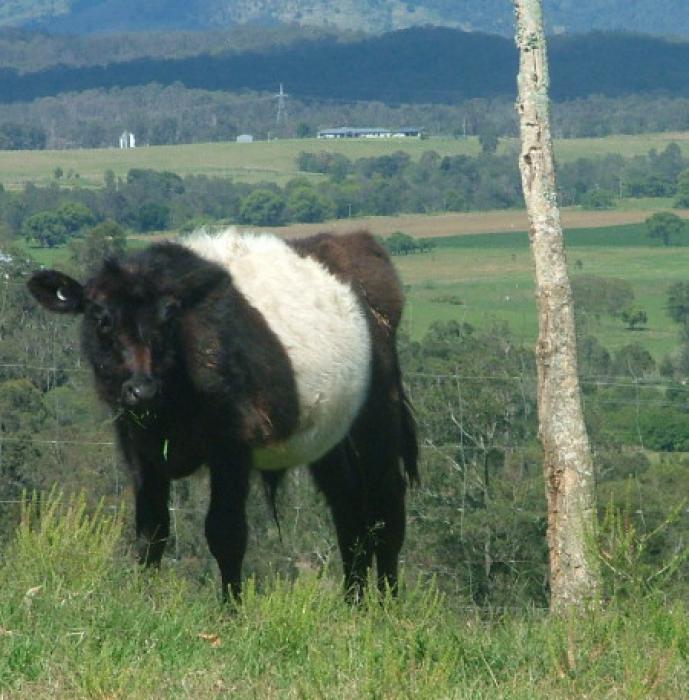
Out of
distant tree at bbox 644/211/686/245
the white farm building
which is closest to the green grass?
distant tree at bbox 644/211/686/245

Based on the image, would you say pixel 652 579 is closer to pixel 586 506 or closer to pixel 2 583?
pixel 586 506

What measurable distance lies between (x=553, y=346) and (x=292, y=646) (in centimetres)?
229

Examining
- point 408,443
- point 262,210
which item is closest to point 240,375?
point 408,443

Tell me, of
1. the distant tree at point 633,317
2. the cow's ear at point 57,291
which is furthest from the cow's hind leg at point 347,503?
the distant tree at point 633,317

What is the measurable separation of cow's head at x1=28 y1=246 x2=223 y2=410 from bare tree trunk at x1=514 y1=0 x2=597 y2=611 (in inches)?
63.4

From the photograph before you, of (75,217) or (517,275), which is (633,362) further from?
(517,275)

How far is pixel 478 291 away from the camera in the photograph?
48.3m

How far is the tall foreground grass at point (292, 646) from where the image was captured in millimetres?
5367

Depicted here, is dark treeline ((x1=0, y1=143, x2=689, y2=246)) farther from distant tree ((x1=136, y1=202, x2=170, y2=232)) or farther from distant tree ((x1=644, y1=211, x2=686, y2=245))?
distant tree ((x1=644, y1=211, x2=686, y2=245))

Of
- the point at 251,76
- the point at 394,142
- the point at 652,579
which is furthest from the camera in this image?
the point at 251,76

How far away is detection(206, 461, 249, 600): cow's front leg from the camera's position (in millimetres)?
7848

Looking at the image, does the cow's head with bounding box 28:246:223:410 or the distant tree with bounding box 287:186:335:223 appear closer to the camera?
the cow's head with bounding box 28:246:223:410

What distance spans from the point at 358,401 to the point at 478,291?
1549 inches

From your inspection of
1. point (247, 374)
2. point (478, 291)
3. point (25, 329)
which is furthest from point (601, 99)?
point (247, 374)
